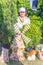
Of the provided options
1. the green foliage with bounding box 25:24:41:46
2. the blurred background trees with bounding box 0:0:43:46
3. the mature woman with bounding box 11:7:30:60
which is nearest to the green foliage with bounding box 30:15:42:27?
the blurred background trees with bounding box 0:0:43:46

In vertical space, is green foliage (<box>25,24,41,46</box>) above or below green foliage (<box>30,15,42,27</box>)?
below

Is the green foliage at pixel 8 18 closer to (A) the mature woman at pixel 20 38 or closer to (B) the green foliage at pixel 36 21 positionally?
(A) the mature woman at pixel 20 38

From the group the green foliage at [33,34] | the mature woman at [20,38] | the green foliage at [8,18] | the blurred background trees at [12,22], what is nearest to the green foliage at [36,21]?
the blurred background trees at [12,22]

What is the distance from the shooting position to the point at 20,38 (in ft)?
42.6

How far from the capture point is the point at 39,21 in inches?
572

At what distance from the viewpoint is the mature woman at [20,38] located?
12.9 meters

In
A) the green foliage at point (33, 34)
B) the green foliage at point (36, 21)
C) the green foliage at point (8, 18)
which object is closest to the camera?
the green foliage at point (8, 18)

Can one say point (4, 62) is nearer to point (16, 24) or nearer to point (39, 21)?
point (16, 24)

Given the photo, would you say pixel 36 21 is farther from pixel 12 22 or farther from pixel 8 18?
pixel 8 18

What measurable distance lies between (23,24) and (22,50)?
104 cm

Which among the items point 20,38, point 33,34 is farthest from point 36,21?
point 20,38

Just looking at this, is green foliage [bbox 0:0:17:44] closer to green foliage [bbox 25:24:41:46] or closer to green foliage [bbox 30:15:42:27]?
green foliage [bbox 25:24:41:46]

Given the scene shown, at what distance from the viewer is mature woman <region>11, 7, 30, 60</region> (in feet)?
42.4

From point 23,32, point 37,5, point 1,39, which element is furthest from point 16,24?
point 37,5
